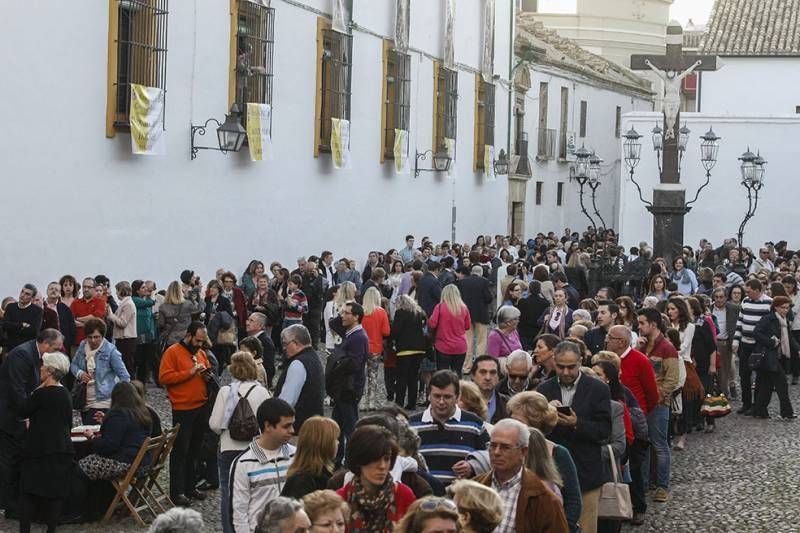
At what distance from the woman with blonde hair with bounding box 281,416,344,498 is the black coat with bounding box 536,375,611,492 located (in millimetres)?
2123

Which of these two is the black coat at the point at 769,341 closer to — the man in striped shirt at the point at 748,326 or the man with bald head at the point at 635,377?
the man in striped shirt at the point at 748,326

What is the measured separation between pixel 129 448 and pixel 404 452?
3.98m

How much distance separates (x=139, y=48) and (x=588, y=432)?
12.8 m

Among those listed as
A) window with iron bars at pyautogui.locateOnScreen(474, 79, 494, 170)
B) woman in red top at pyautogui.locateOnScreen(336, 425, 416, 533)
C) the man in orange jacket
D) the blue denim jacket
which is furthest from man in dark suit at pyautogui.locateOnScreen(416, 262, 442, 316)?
window with iron bars at pyautogui.locateOnScreen(474, 79, 494, 170)

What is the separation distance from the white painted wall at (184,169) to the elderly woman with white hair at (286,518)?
40.9 ft

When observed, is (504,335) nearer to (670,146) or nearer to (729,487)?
(729,487)

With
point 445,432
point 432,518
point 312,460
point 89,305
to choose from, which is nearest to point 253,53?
point 89,305

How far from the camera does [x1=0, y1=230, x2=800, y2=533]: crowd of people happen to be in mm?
6918

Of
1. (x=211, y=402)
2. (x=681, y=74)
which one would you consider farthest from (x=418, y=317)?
(x=681, y=74)

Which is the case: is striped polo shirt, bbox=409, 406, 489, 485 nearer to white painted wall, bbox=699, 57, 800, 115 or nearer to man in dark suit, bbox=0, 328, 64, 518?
man in dark suit, bbox=0, 328, 64, 518

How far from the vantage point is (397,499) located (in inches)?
264

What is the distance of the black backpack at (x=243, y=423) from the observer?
9.91 m

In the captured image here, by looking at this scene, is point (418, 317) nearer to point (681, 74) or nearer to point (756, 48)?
point (681, 74)

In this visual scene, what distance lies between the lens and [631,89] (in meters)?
52.9
